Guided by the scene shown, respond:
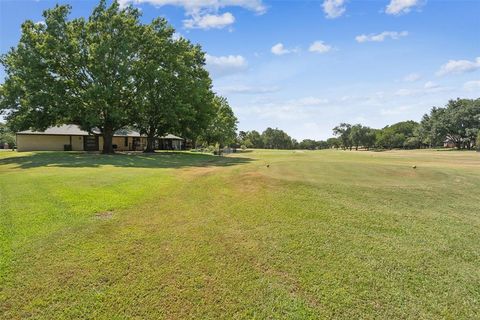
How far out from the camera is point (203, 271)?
5.21 m

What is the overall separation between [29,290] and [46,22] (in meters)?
31.5

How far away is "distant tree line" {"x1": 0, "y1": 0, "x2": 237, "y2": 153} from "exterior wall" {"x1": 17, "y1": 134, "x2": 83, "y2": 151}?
1213 cm

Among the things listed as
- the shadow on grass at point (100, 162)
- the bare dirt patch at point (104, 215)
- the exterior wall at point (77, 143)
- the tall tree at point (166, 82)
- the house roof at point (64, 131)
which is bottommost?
the bare dirt patch at point (104, 215)

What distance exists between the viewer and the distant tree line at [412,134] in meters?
75.2

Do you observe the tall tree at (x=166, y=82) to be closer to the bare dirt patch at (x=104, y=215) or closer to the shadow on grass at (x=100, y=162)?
the shadow on grass at (x=100, y=162)

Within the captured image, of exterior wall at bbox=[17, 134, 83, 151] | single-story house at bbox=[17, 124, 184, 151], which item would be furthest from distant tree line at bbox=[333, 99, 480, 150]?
exterior wall at bbox=[17, 134, 83, 151]

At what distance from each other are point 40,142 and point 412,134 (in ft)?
379

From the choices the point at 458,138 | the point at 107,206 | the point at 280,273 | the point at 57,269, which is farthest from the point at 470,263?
the point at 458,138

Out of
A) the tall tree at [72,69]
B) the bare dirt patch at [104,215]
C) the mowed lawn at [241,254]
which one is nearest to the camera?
the mowed lawn at [241,254]

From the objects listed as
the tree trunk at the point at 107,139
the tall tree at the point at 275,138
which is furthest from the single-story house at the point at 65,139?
the tall tree at the point at 275,138

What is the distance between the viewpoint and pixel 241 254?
5.79 meters

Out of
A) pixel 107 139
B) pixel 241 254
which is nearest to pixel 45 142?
pixel 107 139

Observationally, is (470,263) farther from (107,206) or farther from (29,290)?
(107,206)

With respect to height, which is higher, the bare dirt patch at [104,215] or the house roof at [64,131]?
the house roof at [64,131]
